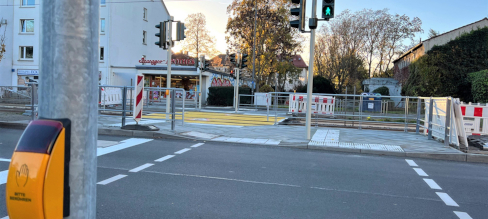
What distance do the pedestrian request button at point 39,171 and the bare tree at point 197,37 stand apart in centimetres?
5050

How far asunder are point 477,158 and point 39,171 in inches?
380

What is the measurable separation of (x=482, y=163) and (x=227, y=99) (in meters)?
25.8

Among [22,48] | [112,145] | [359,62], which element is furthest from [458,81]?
[22,48]

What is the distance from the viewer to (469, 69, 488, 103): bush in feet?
93.2

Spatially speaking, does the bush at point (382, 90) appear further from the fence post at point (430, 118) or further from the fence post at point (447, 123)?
the fence post at point (447, 123)

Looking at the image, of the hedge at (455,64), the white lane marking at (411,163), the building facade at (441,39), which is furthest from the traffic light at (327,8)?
the building facade at (441,39)

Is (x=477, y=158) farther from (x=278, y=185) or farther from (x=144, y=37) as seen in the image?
(x=144, y=37)

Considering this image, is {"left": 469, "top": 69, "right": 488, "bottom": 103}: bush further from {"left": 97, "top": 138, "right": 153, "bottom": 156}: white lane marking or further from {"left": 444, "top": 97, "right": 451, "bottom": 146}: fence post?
{"left": 97, "top": 138, "right": 153, "bottom": 156}: white lane marking

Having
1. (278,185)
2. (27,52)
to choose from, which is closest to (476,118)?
(278,185)

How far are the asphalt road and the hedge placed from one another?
87.7 feet

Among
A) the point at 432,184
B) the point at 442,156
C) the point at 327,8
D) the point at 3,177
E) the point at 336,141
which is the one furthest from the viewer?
the point at 336,141

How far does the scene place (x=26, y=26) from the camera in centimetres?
3897

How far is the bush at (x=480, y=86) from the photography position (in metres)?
28.4

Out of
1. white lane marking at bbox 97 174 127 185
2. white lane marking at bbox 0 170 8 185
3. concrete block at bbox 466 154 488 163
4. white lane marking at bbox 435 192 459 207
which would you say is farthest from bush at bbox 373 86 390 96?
white lane marking at bbox 0 170 8 185
